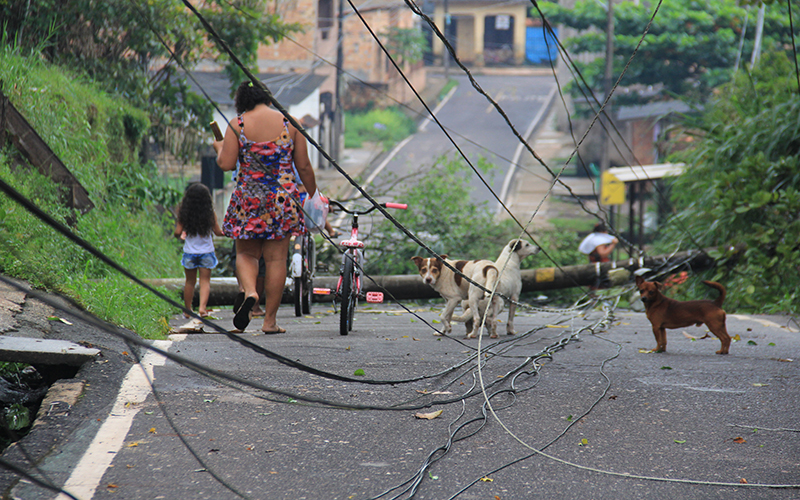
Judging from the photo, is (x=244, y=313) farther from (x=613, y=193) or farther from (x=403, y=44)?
(x=403, y=44)

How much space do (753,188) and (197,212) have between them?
24.4ft

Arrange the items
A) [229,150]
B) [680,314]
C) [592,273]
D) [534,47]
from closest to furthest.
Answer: [229,150] → [680,314] → [592,273] → [534,47]

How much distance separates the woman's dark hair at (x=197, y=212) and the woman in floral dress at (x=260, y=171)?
1521 millimetres

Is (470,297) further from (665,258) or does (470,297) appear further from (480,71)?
(480,71)

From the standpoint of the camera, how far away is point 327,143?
33156 mm

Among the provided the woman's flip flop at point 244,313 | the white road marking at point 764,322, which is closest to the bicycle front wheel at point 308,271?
the woman's flip flop at point 244,313

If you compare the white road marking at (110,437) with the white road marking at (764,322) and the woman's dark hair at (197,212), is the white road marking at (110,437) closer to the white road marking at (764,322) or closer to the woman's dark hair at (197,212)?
the woman's dark hair at (197,212)

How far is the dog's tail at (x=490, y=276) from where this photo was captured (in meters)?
6.43

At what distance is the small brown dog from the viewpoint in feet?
19.8

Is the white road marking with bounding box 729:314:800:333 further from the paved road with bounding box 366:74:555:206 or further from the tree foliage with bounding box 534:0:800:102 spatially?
the tree foliage with bounding box 534:0:800:102

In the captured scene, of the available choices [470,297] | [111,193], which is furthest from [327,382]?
[111,193]

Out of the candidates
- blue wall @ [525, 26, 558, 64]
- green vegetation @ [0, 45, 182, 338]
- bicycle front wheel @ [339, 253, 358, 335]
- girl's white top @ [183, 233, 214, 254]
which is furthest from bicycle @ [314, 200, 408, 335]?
blue wall @ [525, 26, 558, 64]

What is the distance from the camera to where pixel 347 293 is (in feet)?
21.2

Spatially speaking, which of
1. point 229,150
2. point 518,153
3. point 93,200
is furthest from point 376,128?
point 229,150
